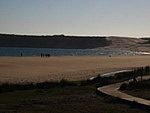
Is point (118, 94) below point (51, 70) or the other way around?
the other way around

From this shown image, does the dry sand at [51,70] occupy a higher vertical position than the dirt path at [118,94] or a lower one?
lower

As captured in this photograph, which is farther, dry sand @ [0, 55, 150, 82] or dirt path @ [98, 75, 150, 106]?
dry sand @ [0, 55, 150, 82]

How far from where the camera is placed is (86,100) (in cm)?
1415

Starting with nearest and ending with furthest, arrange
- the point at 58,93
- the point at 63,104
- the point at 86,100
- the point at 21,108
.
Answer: the point at 21,108 → the point at 63,104 → the point at 86,100 → the point at 58,93

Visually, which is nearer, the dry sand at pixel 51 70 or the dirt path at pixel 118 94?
the dirt path at pixel 118 94

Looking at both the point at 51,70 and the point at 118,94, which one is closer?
the point at 118,94

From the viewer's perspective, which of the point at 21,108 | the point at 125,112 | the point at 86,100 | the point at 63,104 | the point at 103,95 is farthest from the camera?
the point at 103,95

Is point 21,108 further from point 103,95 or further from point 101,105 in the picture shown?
point 103,95

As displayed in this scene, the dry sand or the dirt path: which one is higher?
the dirt path

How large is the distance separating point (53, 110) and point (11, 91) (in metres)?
5.65

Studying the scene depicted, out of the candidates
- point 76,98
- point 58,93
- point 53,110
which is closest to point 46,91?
point 58,93

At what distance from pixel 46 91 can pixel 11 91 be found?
62.4 inches

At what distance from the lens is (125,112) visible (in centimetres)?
1148

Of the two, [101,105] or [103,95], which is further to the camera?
[103,95]
